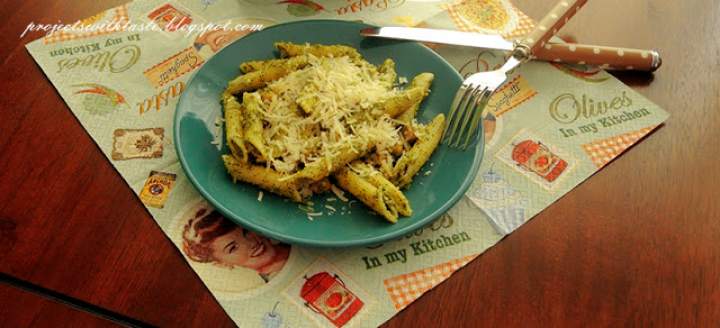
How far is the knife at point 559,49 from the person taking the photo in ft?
3.59

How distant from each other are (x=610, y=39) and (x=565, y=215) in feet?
1.51

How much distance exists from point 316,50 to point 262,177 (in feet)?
0.95

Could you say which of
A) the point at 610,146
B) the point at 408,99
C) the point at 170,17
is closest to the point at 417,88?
the point at 408,99

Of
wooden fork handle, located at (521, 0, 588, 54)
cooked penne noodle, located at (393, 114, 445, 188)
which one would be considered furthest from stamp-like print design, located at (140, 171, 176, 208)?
wooden fork handle, located at (521, 0, 588, 54)

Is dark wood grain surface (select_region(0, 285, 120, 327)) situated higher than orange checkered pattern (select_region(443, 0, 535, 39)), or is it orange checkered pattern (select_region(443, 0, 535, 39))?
orange checkered pattern (select_region(443, 0, 535, 39))

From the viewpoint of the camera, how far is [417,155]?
904 mm

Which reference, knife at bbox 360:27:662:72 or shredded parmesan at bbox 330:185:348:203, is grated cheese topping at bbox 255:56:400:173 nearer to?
shredded parmesan at bbox 330:185:348:203

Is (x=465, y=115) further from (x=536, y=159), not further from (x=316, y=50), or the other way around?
(x=316, y=50)

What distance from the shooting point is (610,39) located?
3.84ft

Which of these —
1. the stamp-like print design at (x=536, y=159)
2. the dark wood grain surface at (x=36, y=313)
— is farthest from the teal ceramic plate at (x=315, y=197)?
the dark wood grain surface at (x=36, y=313)

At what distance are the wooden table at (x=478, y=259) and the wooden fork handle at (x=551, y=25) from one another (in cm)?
25

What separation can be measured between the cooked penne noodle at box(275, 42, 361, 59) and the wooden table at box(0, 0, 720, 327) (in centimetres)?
36

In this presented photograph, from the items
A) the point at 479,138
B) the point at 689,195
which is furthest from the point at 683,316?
the point at 479,138

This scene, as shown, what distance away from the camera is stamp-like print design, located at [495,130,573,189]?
3.17ft
